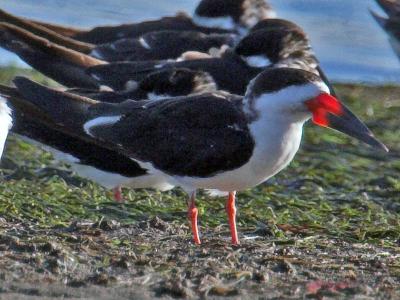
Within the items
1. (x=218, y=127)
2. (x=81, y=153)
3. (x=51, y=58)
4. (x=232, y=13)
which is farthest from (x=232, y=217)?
(x=232, y=13)

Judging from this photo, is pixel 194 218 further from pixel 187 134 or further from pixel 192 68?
pixel 192 68

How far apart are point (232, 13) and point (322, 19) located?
3.17 m

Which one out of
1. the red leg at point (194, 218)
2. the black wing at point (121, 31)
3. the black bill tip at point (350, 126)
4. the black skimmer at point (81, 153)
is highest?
the black wing at point (121, 31)

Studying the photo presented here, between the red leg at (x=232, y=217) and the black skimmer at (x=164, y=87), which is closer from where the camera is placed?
the red leg at (x=232, y=217)

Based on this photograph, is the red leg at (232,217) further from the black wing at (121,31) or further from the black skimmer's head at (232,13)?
the black skimmer's head at (232,13)

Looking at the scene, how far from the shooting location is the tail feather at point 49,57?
8.55 metres

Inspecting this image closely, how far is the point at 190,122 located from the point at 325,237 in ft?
2.78

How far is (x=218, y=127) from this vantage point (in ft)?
19.3

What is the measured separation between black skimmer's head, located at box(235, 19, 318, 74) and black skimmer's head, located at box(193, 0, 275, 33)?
2078 mm

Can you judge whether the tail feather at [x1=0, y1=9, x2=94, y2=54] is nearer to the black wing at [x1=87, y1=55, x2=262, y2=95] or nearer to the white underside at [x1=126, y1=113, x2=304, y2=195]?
the black wing at [x1=87, y1=55, x2=262, y2=95]

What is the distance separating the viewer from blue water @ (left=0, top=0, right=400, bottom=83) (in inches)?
512

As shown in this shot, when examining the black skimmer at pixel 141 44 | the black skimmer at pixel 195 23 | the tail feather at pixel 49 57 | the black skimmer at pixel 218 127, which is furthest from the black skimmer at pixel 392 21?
the black skimmer at pixel 218 127

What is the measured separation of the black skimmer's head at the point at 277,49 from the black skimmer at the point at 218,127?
7.33 feet

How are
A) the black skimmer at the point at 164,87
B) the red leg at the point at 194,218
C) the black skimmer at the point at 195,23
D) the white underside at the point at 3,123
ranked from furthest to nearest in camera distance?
the black skimmer at the point at 195,23 → the black skimmer at the point at 164,87 → the red leg at the point at 194,218 → the white underside at the point at 3,123
